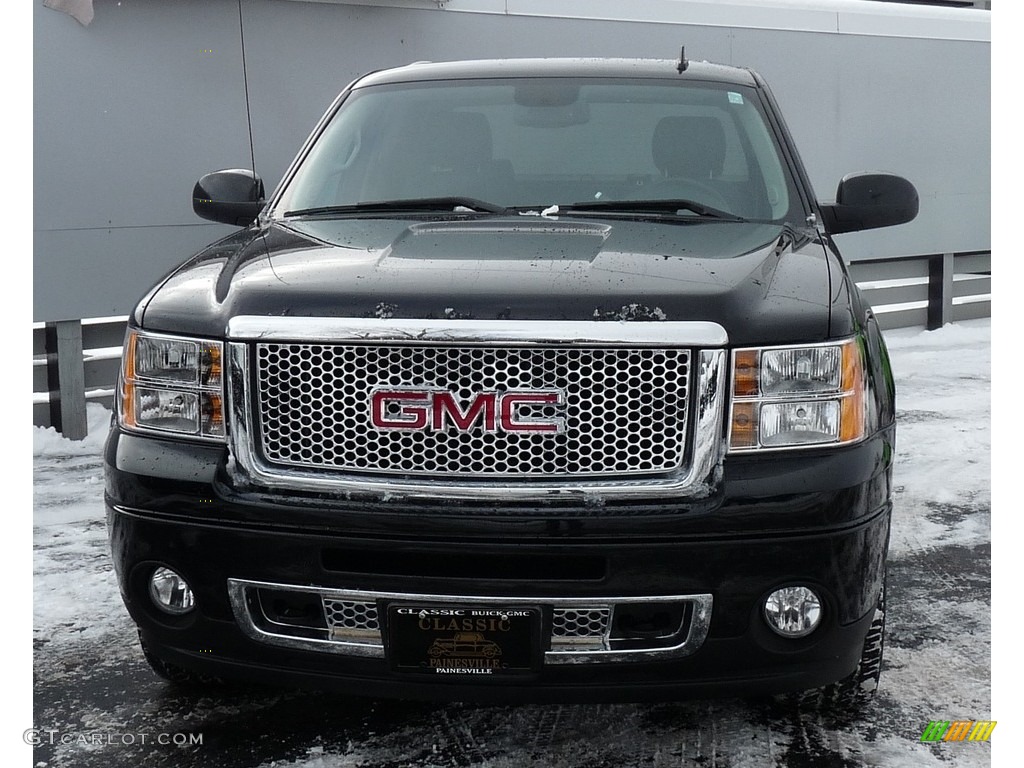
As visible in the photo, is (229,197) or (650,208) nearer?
(650,208)

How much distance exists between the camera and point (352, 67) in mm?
7215

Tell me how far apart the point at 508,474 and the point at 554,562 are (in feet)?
0.72

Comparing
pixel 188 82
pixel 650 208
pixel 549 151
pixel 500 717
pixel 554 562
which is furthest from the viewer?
pixel 188 82

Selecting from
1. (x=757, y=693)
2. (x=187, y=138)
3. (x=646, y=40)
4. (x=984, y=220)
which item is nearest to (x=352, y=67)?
(x=187, y=138)

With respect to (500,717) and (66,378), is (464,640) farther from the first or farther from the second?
(66,378)

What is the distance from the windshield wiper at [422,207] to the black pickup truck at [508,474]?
0.69 metres

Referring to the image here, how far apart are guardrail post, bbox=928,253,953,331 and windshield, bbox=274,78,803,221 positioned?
286 inches

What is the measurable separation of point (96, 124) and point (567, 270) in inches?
177

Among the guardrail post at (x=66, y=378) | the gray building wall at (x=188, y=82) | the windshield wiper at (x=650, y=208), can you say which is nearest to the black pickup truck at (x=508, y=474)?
the windshield wiper at (x=650, y=208)

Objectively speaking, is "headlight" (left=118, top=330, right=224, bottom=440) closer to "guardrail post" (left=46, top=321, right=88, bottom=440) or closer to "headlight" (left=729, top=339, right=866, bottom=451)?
"headlight" (left=729, top=339, right=866, bottom=451)

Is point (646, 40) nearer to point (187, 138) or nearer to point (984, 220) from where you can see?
point (187, 138)

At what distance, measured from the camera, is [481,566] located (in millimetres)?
2623

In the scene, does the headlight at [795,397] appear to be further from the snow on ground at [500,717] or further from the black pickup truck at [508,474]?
the snow on ground at [500,717]

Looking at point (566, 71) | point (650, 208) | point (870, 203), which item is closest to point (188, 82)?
point (566, 71)
